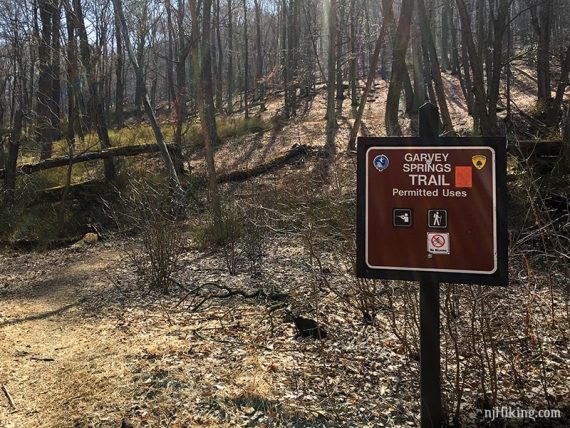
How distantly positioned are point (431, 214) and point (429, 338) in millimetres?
667

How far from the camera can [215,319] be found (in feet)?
18.1

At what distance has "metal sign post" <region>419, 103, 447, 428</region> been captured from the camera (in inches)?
105

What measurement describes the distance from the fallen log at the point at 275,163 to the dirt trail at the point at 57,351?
762cm

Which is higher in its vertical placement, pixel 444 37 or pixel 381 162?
pixel 444 37

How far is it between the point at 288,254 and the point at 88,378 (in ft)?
14.4

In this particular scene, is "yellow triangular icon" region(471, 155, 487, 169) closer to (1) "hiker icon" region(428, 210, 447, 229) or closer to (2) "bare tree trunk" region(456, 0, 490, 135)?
(1) "hiker icon" region(428, 210, 447, 229)

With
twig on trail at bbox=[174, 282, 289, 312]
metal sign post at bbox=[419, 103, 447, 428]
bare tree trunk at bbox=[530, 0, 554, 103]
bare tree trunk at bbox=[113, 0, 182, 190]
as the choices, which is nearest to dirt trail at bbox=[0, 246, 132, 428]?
twig on trail at bbox=[174, 282, 289, 312]

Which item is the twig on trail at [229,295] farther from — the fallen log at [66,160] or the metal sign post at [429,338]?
the fallen log at [66,160]

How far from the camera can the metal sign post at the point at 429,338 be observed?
8.73 feet

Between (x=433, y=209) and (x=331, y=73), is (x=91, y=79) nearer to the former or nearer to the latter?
(x=331, y=73)

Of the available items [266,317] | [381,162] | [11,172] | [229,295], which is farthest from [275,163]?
[381,162]

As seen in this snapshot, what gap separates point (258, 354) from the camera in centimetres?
450

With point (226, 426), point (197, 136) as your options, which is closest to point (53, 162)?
point (197, 136)

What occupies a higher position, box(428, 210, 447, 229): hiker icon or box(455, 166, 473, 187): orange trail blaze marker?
→ box(455, 166, 473, 187): orange trail blaze marker
